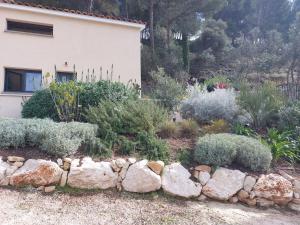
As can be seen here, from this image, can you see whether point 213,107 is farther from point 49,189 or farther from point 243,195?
point 49,189

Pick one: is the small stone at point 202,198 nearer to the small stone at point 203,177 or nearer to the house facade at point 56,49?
the small stone at point 203,177

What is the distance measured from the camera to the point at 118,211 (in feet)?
15.9

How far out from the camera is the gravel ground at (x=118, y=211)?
4.51m

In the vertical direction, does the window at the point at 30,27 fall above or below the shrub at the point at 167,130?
above

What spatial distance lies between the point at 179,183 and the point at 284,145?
276 centimetres

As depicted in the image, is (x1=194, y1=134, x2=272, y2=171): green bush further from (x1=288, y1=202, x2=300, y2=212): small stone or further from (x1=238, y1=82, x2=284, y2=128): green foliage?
(x1=238, y1=82, x2=284, y2=128): green foliage

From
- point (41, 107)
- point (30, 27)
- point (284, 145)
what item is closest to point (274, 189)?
point (284, 145)

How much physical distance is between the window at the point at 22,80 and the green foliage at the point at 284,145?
336 inches

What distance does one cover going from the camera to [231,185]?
5695mm

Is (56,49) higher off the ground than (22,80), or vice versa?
(56,49)

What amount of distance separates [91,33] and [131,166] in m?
8.71

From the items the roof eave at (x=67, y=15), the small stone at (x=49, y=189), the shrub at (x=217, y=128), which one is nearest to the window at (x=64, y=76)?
the roof eave at (x=67, y=15)

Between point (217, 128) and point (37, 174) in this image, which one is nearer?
point (37, 174)

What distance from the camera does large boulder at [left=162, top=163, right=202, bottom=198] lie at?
18.1 feet
